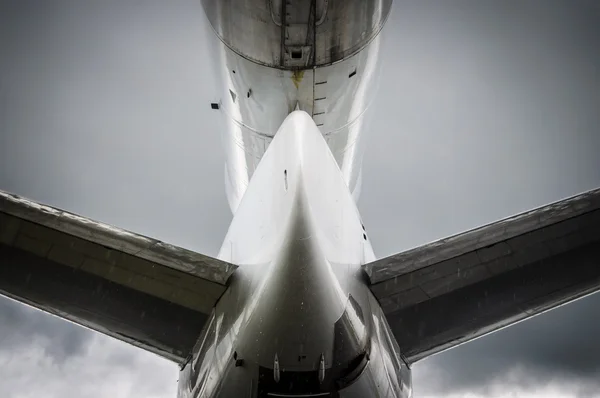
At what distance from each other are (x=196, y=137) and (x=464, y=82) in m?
11.9

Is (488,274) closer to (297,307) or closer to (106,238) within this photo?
(297,307)

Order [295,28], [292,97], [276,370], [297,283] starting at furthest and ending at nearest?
[292,97]
[295,28]
[276,370]
[297,283]

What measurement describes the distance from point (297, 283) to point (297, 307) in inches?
6.5

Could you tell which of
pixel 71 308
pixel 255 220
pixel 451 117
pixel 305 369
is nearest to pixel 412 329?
pixel 305 369

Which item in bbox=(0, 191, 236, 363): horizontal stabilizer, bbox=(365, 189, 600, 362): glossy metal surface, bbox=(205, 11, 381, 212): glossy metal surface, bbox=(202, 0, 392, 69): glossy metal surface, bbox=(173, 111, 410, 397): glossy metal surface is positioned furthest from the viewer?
bbox=(205, 11, 381, 212): glossy metal surface

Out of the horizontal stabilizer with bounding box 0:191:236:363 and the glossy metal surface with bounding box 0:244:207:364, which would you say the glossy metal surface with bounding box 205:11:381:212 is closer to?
the horizontal stabilizer with bounding box 0:191:236:363

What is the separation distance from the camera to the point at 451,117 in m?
24.2

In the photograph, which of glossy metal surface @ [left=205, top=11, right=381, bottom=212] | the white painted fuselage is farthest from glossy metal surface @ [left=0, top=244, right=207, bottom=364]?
glossy metal surface @ [left=205, top=11, right=381, bottom=212]

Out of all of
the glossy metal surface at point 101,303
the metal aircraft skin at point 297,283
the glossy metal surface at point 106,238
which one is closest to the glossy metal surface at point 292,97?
the metal aircraft skin at point 297,283

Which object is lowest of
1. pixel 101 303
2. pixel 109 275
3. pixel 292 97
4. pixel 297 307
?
pixel 101 303

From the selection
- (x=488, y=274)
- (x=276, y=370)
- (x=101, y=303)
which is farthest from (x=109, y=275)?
(x=488, y=274)

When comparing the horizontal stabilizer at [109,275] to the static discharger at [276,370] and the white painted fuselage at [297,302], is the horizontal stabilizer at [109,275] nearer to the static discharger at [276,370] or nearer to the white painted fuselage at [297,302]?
the white painted fuselage at [297,302]

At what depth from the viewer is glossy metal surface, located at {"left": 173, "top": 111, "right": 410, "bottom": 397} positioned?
13.2ft

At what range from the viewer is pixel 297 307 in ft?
13.1
